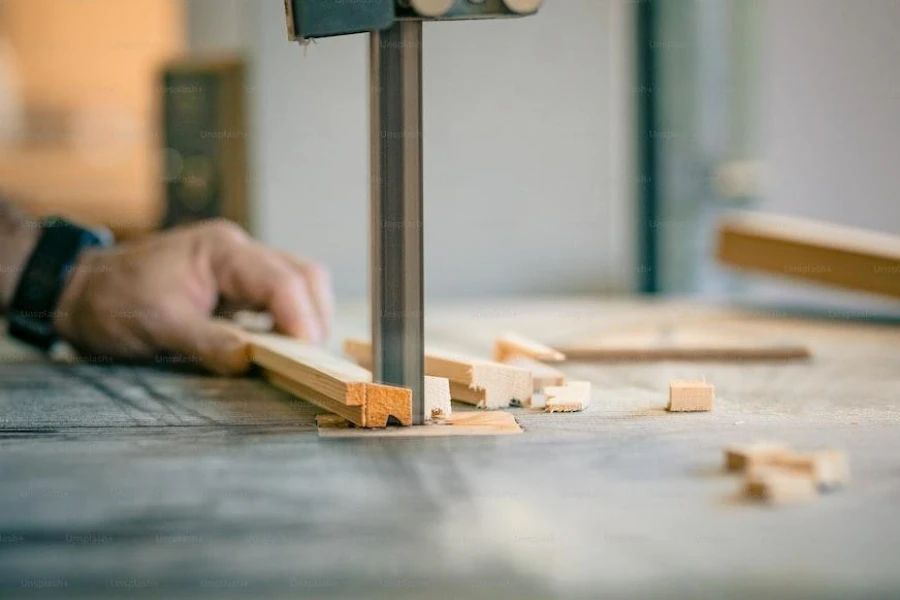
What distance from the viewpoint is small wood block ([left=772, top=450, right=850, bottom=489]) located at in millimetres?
669

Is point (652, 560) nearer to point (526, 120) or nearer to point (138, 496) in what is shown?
point (138, 496)

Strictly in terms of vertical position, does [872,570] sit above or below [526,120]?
below

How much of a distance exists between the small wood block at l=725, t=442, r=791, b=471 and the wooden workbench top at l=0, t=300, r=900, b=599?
0.05ft

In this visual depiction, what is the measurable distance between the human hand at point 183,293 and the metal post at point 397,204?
0.43 meters

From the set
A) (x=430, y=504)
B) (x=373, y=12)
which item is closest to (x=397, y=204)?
(x=373, y=12)

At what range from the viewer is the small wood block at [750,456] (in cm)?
70

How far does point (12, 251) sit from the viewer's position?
1311mm

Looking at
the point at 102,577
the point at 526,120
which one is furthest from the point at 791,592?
the point at 526,120

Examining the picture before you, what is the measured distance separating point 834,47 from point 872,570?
84.8 inches

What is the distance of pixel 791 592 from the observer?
0.49m

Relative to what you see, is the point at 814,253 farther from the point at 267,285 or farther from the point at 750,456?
the point at 750,456

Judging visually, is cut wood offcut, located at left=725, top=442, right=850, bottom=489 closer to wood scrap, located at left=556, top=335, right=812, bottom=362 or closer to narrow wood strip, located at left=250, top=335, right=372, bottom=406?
narrow wood strip, located at left=250, top=335, right=372, bottom=406

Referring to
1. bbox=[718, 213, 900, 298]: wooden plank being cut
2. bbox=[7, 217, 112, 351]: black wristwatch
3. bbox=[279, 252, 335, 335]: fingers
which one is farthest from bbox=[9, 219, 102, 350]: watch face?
bbox=[718, 213, 900, 298]: wooden plank being cut

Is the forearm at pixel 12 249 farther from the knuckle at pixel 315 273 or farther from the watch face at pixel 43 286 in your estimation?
the knuckle at pixel 315 273
